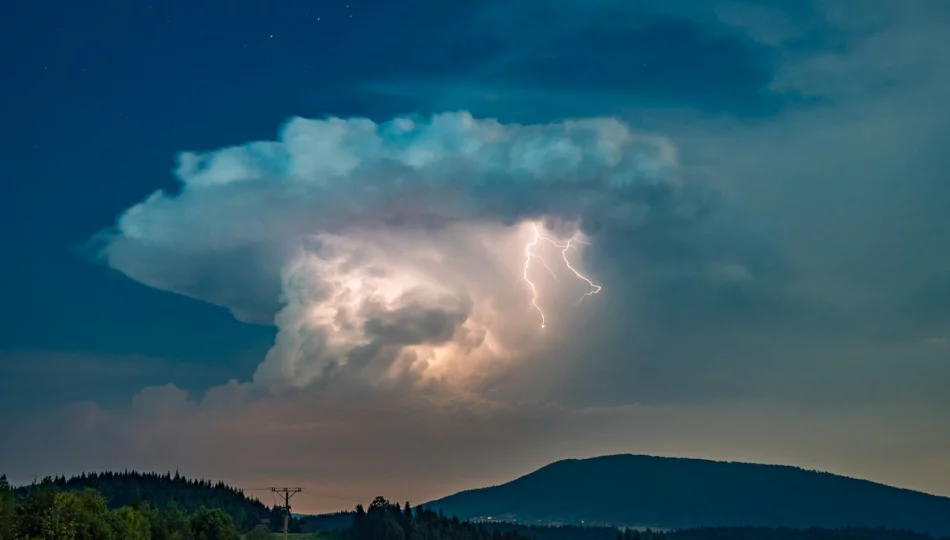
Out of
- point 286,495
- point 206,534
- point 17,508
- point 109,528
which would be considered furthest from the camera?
point 206,534

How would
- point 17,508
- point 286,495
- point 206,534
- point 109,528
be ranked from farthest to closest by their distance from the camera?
point 206,534 < point 286,495 < point 109,528 < point 17,508

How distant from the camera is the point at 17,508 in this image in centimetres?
10675

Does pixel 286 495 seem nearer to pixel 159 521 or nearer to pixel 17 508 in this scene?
pixel 159 521

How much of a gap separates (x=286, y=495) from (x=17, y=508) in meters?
57.6

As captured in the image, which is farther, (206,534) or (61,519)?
(206,534)

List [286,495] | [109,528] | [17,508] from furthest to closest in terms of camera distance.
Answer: [286,495]
[109,528]
[17,508]

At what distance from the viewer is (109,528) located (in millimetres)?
118062

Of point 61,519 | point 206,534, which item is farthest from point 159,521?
point 61,519

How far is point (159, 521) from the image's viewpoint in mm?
163125

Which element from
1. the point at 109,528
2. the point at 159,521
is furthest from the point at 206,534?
the point at 109,528

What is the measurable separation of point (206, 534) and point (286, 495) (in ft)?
104

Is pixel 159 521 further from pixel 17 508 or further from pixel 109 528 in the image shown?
pixel 17 508

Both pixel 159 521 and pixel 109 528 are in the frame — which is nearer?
pixel 109 528

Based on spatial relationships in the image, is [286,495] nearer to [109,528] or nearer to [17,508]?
[109,528]
